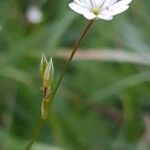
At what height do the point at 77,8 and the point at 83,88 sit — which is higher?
the point at 77,8

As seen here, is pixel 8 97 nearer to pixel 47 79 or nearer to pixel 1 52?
pixel 1 52

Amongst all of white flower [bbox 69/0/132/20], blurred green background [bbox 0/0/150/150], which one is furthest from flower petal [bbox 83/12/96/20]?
blurred green background [bbox 0/0/150/150]

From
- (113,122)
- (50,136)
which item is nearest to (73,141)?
(50,136)

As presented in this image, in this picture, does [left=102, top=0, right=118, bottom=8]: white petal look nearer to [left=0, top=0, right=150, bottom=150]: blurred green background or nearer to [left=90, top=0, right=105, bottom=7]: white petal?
[left=90, top=0, right=105, bottom=7]: white petal

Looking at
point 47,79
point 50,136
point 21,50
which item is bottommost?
point 50,136

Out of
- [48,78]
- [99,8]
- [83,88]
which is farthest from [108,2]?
[83,88]

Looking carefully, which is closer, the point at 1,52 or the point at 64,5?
the point at 1,52

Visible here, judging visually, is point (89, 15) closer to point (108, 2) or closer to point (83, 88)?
point (108, 2)
